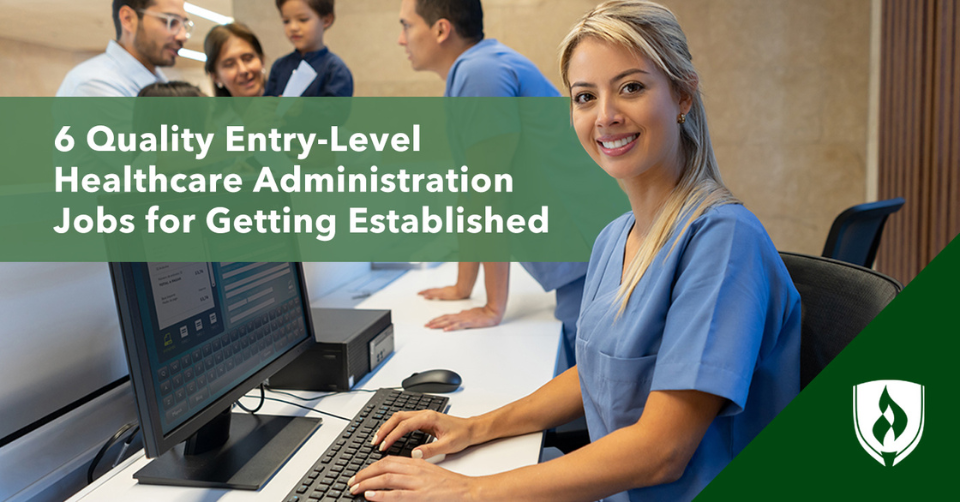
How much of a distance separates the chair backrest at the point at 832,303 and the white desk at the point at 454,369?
0.43m

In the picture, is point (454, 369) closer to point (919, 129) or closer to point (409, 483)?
point (409, 483)

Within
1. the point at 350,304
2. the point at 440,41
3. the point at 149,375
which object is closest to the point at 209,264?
the point at 149,375

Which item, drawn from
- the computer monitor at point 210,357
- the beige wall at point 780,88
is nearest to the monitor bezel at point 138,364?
the computer monitor at point 210,357

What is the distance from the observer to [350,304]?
1.85 m

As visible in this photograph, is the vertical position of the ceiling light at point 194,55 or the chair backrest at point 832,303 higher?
the ceiling light at point 194,55

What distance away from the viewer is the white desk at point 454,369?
869mm

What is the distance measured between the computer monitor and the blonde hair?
1.83 ft

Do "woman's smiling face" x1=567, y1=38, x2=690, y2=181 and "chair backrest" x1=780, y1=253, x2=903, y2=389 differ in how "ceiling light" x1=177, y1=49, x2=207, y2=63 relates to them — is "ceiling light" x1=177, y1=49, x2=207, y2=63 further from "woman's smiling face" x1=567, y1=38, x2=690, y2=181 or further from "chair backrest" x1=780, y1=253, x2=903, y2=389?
"chair backrest" x1=780, y1=253, x2=903, y2=389

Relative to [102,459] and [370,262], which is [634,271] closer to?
[102,459]

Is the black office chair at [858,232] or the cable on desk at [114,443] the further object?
the black office chair at [858,232]

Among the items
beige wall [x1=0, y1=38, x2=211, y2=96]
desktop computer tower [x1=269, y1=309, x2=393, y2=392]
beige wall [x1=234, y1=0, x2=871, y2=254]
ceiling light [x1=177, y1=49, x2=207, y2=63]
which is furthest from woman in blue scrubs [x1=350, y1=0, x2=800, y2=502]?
ceiling light [x1=177, y1=49, x2=207, y2=63]

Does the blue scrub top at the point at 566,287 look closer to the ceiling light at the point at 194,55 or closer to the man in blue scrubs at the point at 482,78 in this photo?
the man in blue scrubs at the point at 482,78

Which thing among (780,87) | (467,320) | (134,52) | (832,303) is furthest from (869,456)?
(780,87)

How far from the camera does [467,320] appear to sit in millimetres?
1637
